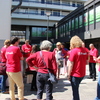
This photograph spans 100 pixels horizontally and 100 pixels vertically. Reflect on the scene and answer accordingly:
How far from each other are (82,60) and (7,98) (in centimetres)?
265

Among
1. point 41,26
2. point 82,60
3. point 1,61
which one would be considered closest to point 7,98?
point 1,61

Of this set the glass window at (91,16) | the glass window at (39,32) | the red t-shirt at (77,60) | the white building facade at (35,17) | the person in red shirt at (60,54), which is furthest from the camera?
the glass window at (39,32)

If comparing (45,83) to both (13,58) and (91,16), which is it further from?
(91,16)

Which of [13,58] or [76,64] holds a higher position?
[13,58]

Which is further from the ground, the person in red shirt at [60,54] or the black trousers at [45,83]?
the person in red shirt at [60,54]

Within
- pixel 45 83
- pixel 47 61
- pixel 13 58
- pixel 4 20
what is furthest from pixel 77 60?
pixel 4 20

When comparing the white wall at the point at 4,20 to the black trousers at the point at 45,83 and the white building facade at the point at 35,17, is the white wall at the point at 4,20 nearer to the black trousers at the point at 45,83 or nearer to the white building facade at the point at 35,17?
the black trousers at the point at 45,83

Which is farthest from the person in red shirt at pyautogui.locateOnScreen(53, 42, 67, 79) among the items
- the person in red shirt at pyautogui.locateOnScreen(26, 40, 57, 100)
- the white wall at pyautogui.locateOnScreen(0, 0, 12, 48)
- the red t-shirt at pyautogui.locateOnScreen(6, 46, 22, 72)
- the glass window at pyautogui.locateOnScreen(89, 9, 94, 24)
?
the glass window at pyautogui.locateOnScreen(89, 9, 94, 24)

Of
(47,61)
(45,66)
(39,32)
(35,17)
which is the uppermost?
(35,17)

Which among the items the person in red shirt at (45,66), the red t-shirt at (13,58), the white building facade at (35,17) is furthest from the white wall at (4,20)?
the white building facade at (35,17)

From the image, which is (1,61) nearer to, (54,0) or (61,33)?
(61,33)

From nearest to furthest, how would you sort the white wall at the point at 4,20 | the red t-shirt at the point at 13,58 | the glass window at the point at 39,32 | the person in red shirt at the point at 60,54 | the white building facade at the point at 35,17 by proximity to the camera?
1. the red t-shirt at the point at 13,58
2. the white wall at the point at 4,20
3. the person in red shirt at the point at 60,54
4. the white building facade at the point at 35,17
5. the glass window at the point at 39,32

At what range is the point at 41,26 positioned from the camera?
3622 cm

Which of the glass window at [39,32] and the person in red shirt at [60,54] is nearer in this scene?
the person in red shirt at [60,54]
